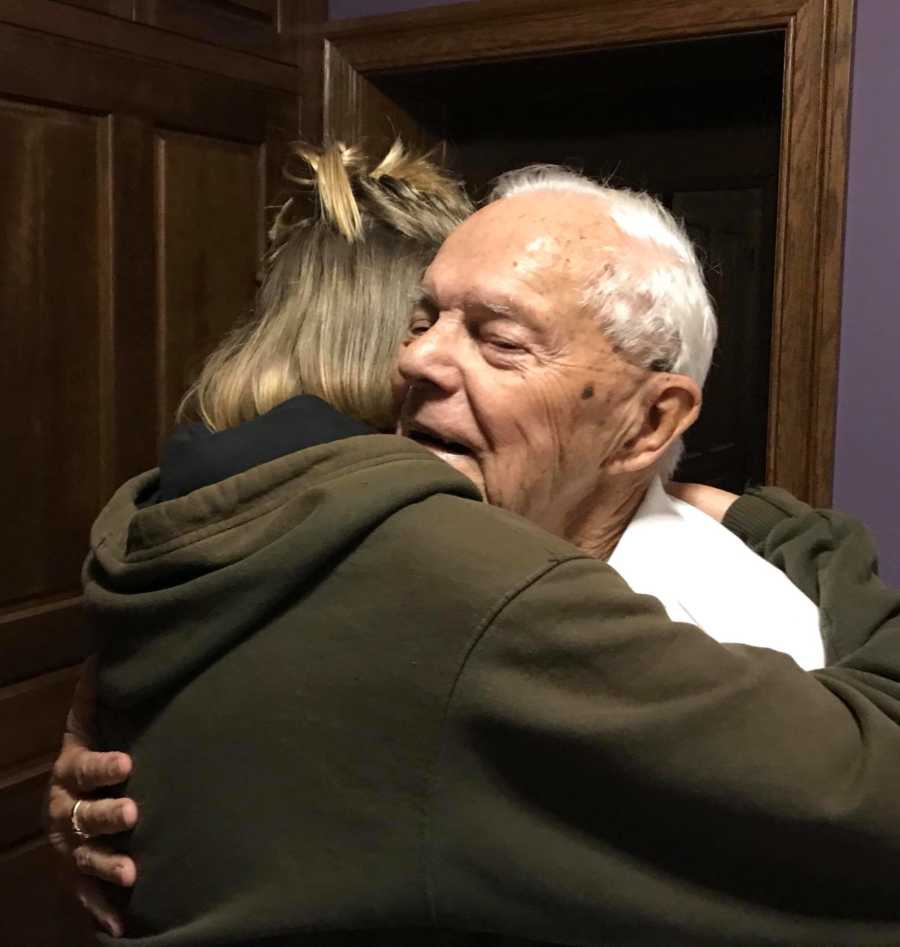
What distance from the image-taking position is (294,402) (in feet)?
2.81

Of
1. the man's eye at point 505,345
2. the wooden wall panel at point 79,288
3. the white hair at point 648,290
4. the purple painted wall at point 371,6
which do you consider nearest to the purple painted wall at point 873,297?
the white hair at point 648,290

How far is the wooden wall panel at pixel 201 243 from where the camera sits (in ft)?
6.10

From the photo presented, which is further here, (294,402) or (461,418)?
(461,418)

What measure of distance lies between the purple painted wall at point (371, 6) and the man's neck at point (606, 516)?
1.14 meters

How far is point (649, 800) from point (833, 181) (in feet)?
3.93

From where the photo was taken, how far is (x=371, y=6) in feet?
6.70

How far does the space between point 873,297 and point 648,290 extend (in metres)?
0.72

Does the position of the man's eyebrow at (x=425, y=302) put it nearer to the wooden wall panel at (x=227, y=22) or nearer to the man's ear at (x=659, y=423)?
the man's ear at (x=659, y=423)

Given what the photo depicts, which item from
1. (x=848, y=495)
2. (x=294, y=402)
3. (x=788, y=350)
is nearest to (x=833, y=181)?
(x=788, y=350)

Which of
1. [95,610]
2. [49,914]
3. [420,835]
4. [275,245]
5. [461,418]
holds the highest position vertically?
[275,245]

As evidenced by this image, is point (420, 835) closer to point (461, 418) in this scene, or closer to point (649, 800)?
point (649, 800)

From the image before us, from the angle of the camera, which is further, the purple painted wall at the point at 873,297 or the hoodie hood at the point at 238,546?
the purple painted wall at the point at 873,297

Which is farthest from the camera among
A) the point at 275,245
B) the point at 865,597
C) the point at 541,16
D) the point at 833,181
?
the point at 541,16

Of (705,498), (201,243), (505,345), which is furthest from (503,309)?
(201,243)
